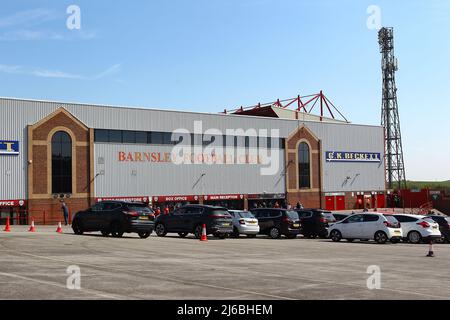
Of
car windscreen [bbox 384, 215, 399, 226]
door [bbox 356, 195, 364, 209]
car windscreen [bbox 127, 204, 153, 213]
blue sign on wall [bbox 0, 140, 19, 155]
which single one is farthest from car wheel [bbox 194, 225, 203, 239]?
door [bbox 356, 195, 364, 209]

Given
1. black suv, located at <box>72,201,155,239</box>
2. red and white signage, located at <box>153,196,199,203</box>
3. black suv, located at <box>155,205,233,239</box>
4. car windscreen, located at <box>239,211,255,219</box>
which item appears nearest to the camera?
black suv, located at <box>72,201,155,239</box>

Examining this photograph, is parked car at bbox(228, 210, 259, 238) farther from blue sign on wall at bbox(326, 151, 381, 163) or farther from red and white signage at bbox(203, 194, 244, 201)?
blue sign on wall at bbox(326, 151, 381, 163)

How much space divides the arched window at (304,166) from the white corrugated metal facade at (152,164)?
7.21 ft

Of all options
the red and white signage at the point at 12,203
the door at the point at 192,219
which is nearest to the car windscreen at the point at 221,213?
the door at the point at 192,219

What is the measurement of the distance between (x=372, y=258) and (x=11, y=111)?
30.7m

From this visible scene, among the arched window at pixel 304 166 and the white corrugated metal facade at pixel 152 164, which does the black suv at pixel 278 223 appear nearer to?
the white corrugated metal facade at pixel 152 164

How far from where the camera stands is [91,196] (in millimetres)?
46031

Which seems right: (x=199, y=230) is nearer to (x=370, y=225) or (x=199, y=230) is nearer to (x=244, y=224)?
(x=244, y=224)

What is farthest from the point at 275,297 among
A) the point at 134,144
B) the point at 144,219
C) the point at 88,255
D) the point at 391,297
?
the point at 134,144

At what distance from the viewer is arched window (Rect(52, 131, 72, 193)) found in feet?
147

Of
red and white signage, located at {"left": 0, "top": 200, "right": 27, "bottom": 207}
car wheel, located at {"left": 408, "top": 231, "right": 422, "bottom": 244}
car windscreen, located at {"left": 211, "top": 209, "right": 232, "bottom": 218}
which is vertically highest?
red and white signage, located at {"left": 0, "top": 200, "right": 27, "bottom": 207}

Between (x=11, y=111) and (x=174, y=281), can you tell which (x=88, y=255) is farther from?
(x=11, y=111)

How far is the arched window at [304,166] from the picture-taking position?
198ft

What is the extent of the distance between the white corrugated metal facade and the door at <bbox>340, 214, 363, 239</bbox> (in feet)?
76.5
